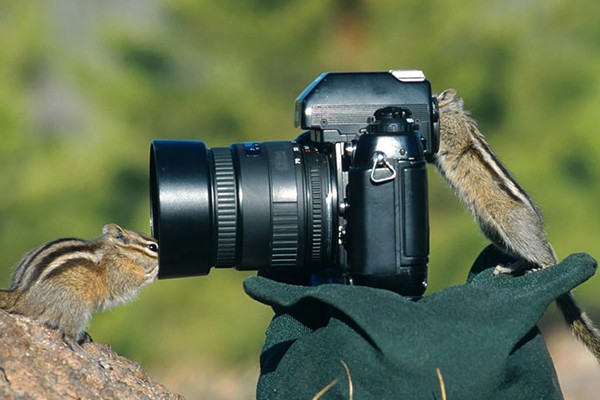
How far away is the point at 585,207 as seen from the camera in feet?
22.7

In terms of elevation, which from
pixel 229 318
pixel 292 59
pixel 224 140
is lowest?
pixel 229 318

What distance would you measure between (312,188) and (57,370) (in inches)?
37.5

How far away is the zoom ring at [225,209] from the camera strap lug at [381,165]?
456mm

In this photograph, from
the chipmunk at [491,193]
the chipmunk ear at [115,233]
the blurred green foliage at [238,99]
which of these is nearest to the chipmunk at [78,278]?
the chipmunk ear at [115,233]

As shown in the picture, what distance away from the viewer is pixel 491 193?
13.5 feet

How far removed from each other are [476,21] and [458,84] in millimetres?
463

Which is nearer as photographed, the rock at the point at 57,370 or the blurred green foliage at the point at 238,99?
the rock at the point at 57,370

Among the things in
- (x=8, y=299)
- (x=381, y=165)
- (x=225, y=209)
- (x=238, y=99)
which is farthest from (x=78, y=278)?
(x=238, y=99)

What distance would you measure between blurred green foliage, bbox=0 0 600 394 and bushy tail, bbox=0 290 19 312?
3.38 m

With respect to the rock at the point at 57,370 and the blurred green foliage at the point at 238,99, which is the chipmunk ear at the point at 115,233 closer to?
the rock at the point at 57,370

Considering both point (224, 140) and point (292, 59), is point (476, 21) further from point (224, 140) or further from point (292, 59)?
point (224, 140)

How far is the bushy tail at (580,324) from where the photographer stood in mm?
3660

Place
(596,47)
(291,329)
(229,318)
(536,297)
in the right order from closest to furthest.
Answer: (536,297)
(291,329)
(596,47)
(229,318)

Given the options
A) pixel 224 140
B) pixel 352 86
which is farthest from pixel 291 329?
pixel 224 140
